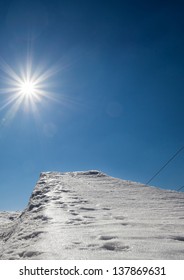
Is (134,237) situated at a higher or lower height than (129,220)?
lower

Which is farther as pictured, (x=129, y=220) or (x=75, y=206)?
(x=75, y=206)

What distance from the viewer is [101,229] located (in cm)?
417

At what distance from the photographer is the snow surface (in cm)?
320

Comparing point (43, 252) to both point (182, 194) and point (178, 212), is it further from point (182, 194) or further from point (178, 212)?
point (182, 194)

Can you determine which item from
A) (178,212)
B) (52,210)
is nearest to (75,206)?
(52,210)

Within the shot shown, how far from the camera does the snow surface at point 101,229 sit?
320 cm

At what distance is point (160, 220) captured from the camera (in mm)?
5027
